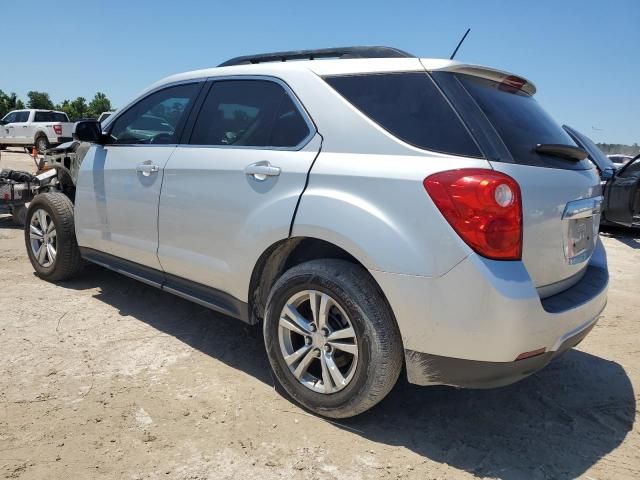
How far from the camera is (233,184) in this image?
9.86ft

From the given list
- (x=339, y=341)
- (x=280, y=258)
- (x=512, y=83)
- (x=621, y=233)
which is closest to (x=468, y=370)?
(x=339, y=341)

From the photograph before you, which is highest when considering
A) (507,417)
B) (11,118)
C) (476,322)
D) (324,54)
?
(11,118)

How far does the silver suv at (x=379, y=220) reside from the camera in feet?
7.19

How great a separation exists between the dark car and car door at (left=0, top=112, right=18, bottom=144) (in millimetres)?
22695

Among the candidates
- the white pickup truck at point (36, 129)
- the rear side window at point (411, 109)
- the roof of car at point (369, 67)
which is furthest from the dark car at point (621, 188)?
the white pickup truck at point (36, 129)

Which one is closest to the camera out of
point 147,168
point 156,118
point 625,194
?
point 147,168

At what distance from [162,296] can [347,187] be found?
108 inches

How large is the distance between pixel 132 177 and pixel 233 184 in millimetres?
1167

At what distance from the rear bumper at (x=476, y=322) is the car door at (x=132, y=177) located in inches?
77.8

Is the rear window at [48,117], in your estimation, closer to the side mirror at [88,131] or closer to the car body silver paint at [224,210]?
the side mirror at [88,131]

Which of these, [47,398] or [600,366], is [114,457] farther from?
[600,366]

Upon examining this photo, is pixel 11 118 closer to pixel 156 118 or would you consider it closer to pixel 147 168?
pixel 156 118

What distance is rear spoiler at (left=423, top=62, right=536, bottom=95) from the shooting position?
8.20 feet

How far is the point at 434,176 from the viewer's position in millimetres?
2242
